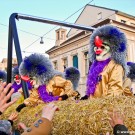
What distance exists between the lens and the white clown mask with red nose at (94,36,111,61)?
2473 mm

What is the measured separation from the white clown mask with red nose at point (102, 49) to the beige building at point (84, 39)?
1299cm

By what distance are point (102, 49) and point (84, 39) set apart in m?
14.6

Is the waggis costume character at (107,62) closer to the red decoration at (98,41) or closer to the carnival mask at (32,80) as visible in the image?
the red decoration at (98,41)

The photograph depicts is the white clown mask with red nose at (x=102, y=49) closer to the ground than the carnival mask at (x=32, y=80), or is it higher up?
higher up

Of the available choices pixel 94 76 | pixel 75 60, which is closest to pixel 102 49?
pixel 94 76

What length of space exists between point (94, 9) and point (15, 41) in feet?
52.8

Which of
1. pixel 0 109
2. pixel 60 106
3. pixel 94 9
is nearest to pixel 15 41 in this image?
pixel 60 106

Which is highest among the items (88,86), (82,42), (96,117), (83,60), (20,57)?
(82,42)

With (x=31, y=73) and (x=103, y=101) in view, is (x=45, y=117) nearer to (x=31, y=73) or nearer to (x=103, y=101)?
(x=103, y=101)

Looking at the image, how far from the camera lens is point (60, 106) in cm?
189

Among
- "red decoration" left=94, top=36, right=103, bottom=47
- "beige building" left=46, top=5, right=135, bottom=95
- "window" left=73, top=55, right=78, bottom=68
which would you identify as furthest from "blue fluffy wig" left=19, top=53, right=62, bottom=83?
"window" left=73, top=55, right=78, bottom=68

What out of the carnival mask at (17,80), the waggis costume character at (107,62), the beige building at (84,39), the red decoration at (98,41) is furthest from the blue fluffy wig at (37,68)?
the beige building at (84,39)

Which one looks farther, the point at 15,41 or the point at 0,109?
the point at 15,41

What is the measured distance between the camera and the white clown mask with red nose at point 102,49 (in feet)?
8.11
